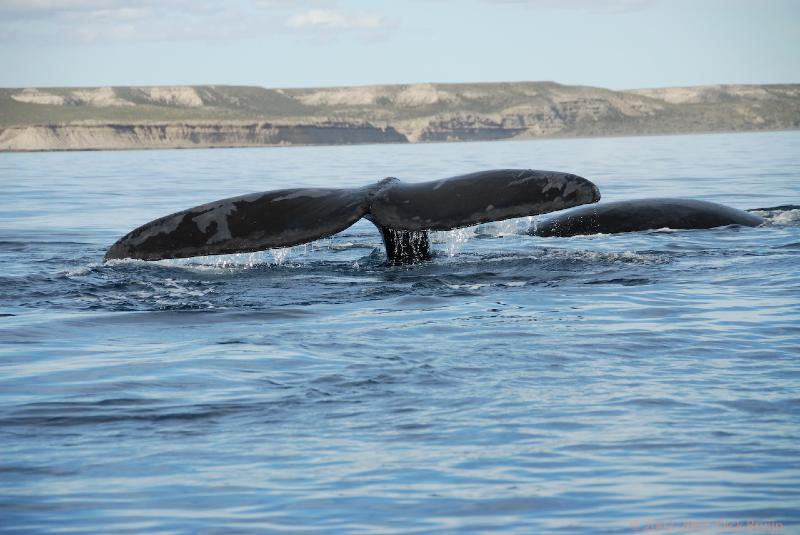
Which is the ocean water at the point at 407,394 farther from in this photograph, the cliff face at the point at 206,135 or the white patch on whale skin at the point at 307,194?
the cliff face at the point at 206,135

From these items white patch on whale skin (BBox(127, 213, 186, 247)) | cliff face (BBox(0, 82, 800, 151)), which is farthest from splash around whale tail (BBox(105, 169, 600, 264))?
cliff face (BBox(0, 82, 800, 151))

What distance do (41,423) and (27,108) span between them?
519 feet

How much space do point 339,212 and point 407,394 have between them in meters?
2.68

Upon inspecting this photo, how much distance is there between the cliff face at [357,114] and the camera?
13088cm

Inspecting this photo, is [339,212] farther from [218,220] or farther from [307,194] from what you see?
[218,220]

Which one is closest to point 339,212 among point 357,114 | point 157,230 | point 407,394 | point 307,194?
point 307,194

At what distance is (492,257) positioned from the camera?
11117 millimetres

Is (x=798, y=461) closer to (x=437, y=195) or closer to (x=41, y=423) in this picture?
(x=41, y=423)

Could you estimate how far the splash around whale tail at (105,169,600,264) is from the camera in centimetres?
788

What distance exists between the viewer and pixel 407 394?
587 centimetres

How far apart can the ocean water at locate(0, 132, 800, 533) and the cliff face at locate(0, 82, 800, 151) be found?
117492mm

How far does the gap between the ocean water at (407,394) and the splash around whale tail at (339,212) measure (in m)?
0.54

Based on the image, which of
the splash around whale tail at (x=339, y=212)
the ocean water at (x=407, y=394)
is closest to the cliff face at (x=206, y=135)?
the ocean water at (x=407, y=394)

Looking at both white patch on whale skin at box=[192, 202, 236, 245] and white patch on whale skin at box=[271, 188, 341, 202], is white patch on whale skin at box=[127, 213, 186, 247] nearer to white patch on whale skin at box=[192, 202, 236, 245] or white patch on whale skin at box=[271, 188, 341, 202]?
white patch on whale skin at box=[192, 202, 236, 245]
